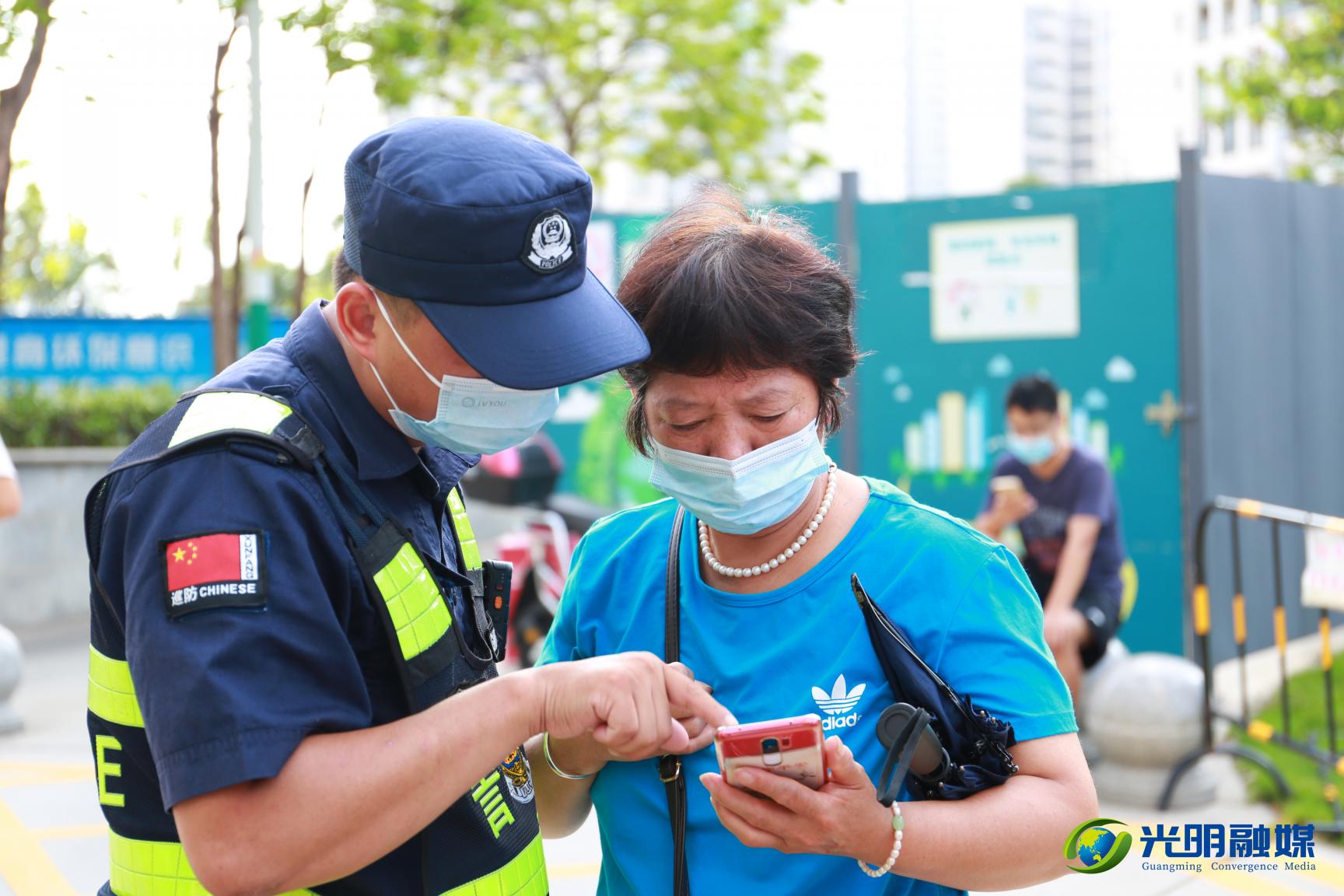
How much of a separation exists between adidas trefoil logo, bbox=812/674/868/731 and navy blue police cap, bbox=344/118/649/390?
0.58 metres

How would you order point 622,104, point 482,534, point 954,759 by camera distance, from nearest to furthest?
point 954,759
point 482,534
point 622,104

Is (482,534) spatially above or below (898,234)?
below

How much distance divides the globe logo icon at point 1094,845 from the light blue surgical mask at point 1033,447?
4.19 meters

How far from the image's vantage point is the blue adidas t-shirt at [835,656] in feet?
5.70

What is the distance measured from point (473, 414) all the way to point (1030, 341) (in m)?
5.79

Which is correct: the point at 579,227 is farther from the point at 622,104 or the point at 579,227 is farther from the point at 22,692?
the point at 622,104

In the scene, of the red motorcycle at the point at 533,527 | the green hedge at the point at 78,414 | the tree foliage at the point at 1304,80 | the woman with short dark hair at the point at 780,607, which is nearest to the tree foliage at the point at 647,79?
the green hedge at the point at 78,414

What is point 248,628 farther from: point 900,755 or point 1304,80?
point 1304,80

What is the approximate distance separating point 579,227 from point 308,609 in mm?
565

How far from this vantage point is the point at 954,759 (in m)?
1.69

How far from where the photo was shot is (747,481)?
1.88 meters

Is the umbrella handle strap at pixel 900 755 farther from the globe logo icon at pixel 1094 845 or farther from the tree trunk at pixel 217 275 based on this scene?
the tree trunk at pixel 217 275

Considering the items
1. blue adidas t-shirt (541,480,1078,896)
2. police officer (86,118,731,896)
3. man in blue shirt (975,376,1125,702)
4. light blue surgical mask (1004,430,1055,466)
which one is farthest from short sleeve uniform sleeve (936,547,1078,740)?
light blue surgical mask (1004,430,1055,466)

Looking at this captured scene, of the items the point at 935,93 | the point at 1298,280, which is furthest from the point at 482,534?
the point at 935,93
